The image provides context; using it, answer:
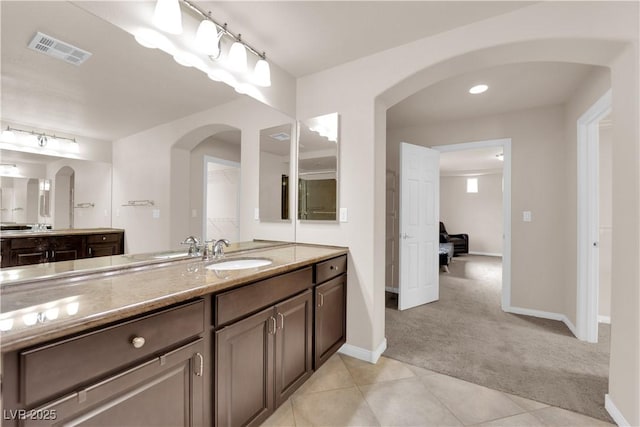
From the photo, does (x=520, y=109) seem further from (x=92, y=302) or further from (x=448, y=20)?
(x=92, y=302)

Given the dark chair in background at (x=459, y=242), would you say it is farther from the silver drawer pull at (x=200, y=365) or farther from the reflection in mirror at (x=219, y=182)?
the silver drawer pull at (x=200, y=365)

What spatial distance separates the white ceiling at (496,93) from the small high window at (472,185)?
16.5 ft

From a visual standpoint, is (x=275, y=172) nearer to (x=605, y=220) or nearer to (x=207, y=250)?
(x=207, y=250)

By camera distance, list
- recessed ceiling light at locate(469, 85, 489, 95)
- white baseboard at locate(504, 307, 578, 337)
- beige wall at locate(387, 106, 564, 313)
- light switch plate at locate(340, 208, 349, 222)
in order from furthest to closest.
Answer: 1. beige wall at locate(387, 106, 564, 313)
2. white baseboard at locate(504, 307, 578, 337)
3. recessed ceiling light at locate(469, 85, 489, 95)
4. light switch plate at locate(340, 208, 349, 222)

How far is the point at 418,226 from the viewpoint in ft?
11.5

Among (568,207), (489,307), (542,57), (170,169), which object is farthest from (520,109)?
(170,169)

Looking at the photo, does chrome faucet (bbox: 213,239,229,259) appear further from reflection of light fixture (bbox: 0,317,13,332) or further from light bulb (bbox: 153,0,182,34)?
light bulb (bbox: 153,0,182,34)

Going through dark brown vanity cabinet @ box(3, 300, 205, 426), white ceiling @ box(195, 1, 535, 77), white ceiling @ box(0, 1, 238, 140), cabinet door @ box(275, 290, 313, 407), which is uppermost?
white ceiling @ box(195, 1, 535, 77)

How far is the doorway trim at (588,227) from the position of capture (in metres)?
2.45

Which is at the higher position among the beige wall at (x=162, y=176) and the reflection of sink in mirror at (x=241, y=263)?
the beige wall at (x=162, y=176)

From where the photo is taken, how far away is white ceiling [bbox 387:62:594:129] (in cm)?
240

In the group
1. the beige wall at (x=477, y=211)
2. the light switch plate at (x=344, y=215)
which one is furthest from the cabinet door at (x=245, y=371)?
the beige wall at (x=477, y=211)

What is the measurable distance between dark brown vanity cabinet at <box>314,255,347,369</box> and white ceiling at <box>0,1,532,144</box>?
4.50 feet

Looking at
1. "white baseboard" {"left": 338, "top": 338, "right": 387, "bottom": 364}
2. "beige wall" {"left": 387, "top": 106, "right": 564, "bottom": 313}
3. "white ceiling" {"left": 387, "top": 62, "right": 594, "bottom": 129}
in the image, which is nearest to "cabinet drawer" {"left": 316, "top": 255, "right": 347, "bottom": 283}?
"white baseboard" {"left": 338, "top": 338, "right": 387, "bottom": 364}
